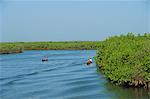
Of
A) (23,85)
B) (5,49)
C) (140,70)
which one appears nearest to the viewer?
(140,70)

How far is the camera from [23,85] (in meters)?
27.4

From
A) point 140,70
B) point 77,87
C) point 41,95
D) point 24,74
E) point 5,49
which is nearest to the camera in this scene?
point 140,70

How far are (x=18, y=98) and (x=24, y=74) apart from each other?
12856 millimetres

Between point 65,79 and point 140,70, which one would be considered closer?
point 140,70

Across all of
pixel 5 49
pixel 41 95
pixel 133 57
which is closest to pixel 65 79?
pixel 41 95

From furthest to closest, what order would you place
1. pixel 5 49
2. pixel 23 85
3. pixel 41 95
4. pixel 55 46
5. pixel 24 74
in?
pixel 55 46 < pixel 5 49 < pixel 24 74 < pixel 23 85 < pixel 41 95

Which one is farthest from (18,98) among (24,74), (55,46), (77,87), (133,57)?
(55,46)

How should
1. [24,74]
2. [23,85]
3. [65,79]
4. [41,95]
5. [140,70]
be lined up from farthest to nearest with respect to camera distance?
[24,74] → [65,79] → [23,85] → [41,95] → [140,70]

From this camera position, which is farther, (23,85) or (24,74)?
(24,74)

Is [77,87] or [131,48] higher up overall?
[131,48]

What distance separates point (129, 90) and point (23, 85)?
9.20 metres

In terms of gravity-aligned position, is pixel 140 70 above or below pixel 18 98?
above

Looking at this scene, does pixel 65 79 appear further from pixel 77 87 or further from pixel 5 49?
pixel 5 49

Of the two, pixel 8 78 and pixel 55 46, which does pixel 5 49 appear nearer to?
pixel 55 46
